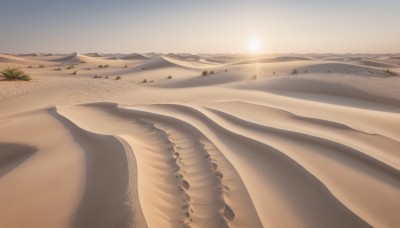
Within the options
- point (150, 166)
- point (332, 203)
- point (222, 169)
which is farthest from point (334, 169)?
point (150, 166)

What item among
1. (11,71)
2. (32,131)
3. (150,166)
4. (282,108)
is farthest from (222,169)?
(11,71)

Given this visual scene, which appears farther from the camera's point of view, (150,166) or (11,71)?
(11,71)

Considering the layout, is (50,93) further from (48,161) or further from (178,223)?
(178,223)

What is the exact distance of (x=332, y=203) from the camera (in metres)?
2.28

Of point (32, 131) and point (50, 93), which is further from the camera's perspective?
point (50, 93)

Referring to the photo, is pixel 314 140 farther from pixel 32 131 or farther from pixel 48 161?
pixel 32 131

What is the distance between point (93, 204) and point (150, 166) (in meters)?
0.81

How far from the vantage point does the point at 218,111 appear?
5.11 m

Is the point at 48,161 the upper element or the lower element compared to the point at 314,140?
lower

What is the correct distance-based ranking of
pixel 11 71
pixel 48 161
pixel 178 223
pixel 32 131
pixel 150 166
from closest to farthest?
pixel 178 223 → pixel 150 166 → pixel 48 161 → pixel 32 131 → pixel 11 71

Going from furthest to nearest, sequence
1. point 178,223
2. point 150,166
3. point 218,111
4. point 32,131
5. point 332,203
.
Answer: point 218,111, point 32,131, point 150,166, point 332,203, point 178,223

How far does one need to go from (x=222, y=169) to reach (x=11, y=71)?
470 inches

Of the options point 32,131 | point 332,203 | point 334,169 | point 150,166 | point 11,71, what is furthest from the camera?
point 11,71

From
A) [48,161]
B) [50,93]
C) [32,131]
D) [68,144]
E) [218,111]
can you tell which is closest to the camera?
[48,161]
